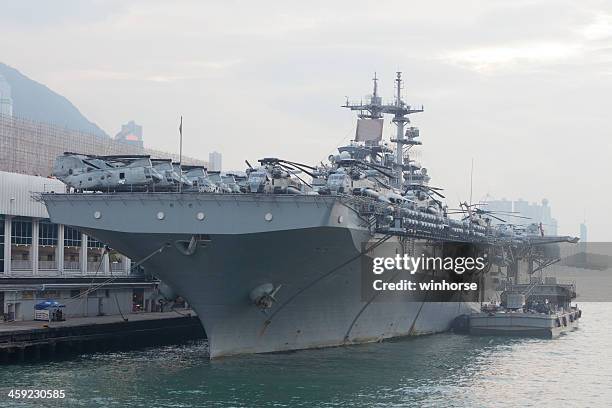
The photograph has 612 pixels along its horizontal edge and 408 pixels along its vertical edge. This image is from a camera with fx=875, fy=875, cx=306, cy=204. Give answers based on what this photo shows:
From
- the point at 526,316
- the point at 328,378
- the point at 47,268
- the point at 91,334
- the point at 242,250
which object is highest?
the point at 242,250

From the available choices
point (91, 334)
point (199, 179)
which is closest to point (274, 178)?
point (199, 179)

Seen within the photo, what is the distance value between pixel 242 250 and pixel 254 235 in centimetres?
81

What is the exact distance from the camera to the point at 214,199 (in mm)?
24938

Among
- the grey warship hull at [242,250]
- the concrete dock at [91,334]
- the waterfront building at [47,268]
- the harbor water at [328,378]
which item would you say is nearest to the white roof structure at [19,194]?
the waterfront building at [47,268]

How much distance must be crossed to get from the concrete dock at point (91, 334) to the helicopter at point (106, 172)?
547cm

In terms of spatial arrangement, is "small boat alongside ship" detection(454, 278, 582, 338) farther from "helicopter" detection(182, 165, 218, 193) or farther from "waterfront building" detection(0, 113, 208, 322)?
"helicopter" detection(182, 165, 218, 193)

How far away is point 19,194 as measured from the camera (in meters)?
36.8

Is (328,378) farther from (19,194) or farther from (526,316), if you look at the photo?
(526,316)

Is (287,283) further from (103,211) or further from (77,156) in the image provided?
(77,156)

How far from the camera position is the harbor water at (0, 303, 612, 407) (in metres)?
21.9

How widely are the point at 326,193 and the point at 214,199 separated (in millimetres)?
3785

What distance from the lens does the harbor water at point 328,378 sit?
21.9 metres

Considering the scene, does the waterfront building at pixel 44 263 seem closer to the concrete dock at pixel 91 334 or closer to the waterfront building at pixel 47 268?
the waterfront building at pixel 47 268

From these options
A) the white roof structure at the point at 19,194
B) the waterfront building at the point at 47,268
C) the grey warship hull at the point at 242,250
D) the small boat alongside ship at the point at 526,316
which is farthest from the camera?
the small boat alongside ship at the point at 526,316
